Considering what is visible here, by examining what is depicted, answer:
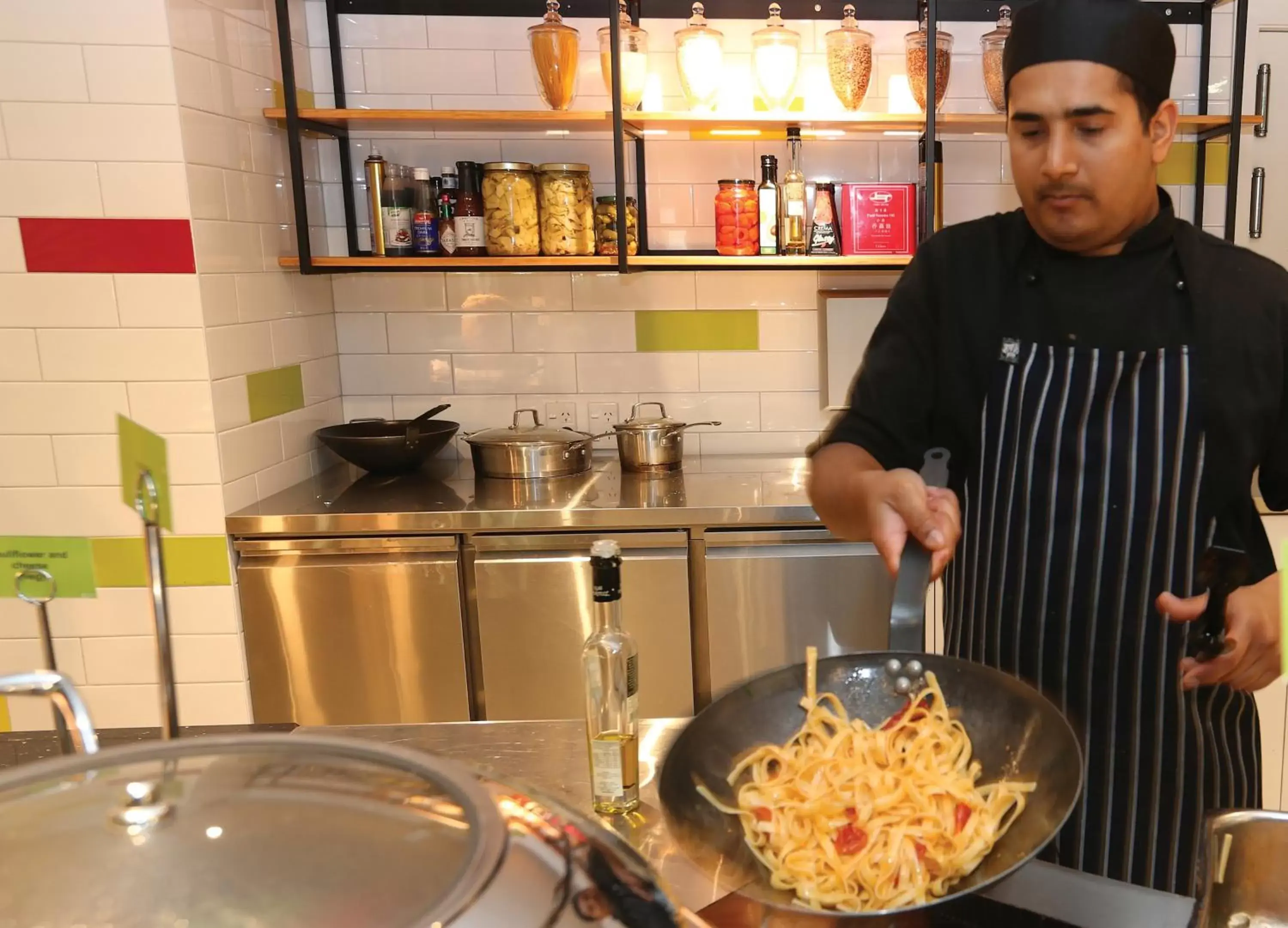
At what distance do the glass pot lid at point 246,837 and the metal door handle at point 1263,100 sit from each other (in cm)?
342

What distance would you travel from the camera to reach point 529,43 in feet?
10.0

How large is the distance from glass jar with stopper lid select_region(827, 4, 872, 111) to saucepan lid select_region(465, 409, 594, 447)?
1.20 metres

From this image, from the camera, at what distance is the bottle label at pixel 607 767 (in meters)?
1.16

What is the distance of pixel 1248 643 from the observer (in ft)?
4.11

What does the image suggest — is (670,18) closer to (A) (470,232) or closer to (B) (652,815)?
(A) (470,232)

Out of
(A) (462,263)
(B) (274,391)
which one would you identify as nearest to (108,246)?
(B) (274,391)

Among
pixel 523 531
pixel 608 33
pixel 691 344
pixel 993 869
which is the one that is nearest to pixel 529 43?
pixel 608 33

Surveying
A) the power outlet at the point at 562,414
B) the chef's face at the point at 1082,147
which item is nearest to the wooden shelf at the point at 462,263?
the power outlet at the point at 562,414

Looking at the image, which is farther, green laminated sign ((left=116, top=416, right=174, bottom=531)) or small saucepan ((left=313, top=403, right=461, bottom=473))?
small saucepan ((left=313, top=403, right=461, bottom=473))

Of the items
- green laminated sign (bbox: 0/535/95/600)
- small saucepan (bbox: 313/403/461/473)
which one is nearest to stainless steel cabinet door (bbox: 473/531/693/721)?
small saucepan (bbox: 313/403/461/473)

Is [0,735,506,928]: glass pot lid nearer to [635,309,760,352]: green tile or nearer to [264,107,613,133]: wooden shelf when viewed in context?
[264,107,613,133]: wooden shelf

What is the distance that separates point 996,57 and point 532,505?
180 cm

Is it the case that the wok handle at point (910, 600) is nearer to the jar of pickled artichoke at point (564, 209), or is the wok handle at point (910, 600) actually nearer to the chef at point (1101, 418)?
the chef at point (1101, 418)

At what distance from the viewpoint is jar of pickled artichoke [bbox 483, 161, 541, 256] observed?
115 inches
